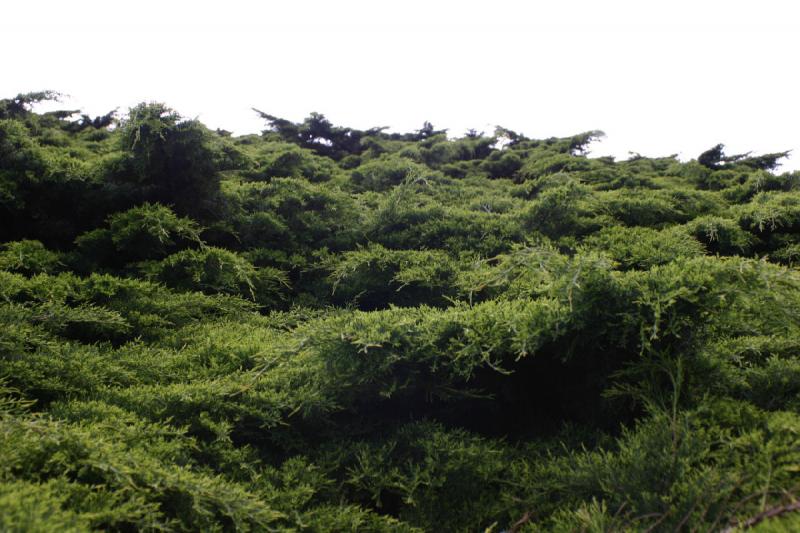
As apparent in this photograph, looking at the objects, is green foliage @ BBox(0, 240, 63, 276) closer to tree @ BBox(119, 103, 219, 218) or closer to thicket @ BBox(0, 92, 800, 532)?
thicket @ BBox(0, 92, 800, 532)

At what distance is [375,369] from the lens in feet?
9.57

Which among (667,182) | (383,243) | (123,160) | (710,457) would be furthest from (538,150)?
(710,457)

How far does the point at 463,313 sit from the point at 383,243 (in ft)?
8.94

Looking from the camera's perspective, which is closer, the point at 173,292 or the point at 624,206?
the point at 173,292

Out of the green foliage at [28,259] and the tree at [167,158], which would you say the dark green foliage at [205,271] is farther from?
the tree at [167,158]

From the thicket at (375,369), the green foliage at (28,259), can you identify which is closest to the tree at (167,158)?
the thicket at (375,369)

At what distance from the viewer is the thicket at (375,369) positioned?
2.11 m

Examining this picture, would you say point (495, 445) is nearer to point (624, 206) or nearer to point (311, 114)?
point (624, 206)

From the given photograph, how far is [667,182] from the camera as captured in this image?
26.7 feet

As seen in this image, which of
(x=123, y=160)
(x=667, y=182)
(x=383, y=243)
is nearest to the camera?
(x=123, y=160)

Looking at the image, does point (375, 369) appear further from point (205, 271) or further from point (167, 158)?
point (167, 158)

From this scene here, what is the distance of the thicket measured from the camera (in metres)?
2.11

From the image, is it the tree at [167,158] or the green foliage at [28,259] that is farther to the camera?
the tree at [167,158]

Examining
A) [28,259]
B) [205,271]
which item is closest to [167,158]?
[205,271]
